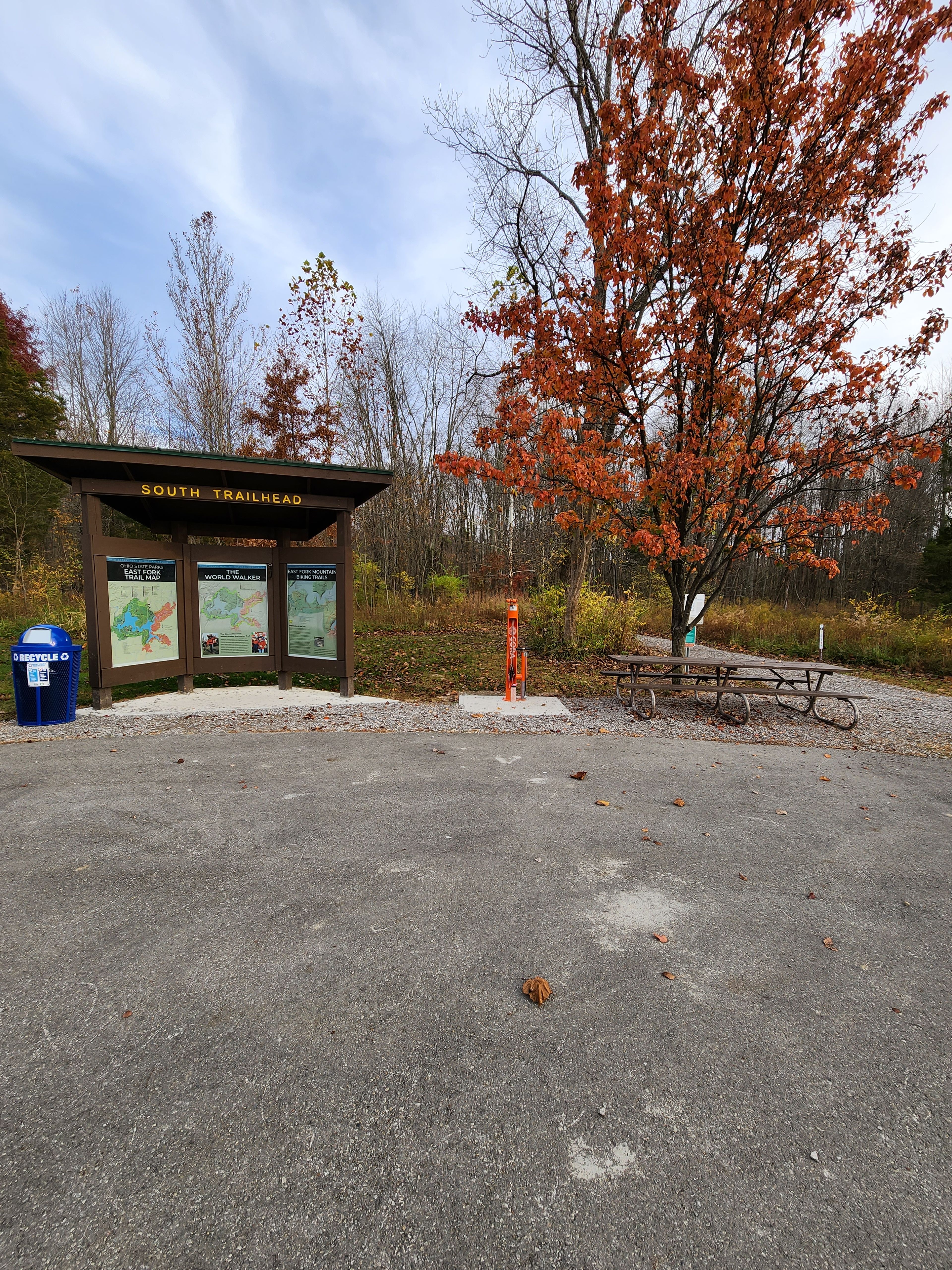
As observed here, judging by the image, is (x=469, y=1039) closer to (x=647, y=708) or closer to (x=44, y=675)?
(x=647, y=708)

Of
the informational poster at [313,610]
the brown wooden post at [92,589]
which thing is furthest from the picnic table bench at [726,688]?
the brown wooden post at [92,589]

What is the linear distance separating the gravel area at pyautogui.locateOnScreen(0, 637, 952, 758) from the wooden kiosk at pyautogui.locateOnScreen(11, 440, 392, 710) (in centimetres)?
98

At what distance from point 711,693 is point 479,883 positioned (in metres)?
6.85

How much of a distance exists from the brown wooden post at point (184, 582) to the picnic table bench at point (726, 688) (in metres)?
5.94

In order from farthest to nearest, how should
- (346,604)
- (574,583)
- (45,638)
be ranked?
(574,583)
(346,604)
(45,638)

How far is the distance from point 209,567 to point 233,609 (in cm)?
69

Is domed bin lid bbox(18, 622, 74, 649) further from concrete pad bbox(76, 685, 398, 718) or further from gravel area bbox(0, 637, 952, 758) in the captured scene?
concrete pad bbox(76, 685, 398, 718)

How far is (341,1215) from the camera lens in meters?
1.47

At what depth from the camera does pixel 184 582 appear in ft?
26.6

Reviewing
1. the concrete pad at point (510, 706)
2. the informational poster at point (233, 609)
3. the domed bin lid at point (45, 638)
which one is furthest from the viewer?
the informational poster at point (233, 609)

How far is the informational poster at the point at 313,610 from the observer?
27.6 feet

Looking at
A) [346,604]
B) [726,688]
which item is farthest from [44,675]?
[726,688]

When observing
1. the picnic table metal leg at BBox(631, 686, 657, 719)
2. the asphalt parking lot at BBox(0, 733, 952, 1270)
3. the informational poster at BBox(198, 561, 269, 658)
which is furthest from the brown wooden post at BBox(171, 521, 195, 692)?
the picnic table metal leg at BBox(631, 686, 657, 719)

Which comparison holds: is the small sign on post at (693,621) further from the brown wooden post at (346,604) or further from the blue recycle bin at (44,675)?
the blue recycle bin at (44,675)
